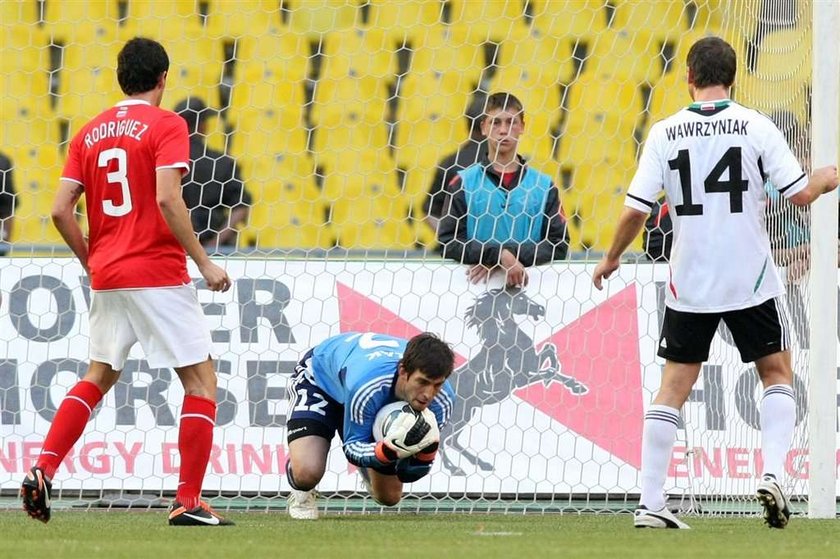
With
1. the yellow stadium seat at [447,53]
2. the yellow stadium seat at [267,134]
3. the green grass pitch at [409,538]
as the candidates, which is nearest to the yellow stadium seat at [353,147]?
the yellow stadium seat at [267,134]

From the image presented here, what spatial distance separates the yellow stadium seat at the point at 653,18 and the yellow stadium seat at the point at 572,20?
0.39ft

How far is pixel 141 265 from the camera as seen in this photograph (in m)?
5.40

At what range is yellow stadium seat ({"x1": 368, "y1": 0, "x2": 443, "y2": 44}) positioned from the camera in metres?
9.62

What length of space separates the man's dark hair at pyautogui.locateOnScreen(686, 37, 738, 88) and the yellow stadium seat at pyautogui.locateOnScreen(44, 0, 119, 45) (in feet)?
16.9

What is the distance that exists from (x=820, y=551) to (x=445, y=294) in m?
3.08

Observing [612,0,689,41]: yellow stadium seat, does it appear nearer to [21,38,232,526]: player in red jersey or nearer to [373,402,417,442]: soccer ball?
[373,402,417,442]: soccer ball

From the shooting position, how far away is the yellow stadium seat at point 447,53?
30.6 ft

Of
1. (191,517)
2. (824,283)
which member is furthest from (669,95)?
(191,517)

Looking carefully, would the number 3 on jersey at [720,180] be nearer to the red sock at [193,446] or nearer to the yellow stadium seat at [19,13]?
the red sock at [193,446]

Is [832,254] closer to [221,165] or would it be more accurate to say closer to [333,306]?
[333,306]

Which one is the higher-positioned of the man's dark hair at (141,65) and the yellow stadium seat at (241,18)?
the yellow stadium seat at (241,18)

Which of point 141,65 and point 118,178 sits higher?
point 141,65

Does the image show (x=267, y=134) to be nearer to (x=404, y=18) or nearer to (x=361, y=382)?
(x=404, y=18)

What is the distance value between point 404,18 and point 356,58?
1.36ft
